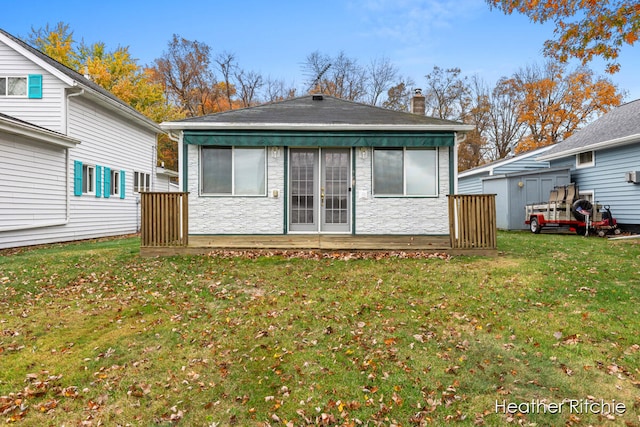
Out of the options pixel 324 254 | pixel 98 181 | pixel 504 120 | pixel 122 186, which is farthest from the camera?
pixel 504 120

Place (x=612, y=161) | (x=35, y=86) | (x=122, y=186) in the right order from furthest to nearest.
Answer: (x=122, y=186) < (x=612, y=161) < (x=35, y=86)

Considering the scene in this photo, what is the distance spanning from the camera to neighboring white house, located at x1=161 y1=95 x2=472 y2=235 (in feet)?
26.5

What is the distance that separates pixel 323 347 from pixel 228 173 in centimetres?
566

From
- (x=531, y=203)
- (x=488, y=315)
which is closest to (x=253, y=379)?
(x=488, y=315)

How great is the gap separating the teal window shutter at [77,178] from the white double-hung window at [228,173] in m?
5.85

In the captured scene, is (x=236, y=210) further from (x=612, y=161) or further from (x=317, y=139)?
(x=612, y=161)

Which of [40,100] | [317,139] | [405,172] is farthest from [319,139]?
Answer: [40,100]

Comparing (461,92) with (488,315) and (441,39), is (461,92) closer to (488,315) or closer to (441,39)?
(441,39)

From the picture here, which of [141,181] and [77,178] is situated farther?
[141,181]

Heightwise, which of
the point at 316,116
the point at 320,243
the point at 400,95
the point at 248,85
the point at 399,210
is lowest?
the point at 320,243

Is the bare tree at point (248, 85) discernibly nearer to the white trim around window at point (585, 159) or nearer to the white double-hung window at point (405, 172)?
the white trim around window at point (585, 159)

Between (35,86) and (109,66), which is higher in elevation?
(109,66)

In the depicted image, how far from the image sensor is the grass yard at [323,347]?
2.67 m

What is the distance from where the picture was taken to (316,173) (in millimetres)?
8555
